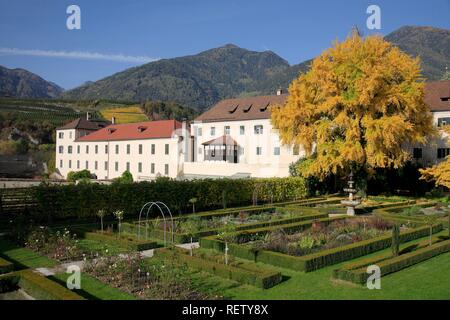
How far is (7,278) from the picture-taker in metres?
11.8

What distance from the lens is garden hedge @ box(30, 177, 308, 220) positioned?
2378 cm

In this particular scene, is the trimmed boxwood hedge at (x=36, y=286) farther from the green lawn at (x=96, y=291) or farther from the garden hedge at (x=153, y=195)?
the garden hedge at (x=153, y=195)

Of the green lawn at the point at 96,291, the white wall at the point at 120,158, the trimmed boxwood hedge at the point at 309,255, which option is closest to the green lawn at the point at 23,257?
the green lawn at the point at 96,291

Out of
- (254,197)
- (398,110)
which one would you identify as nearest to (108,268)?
(254,197)

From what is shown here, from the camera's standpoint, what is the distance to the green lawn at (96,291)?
11133mm

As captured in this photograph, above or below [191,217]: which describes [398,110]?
above

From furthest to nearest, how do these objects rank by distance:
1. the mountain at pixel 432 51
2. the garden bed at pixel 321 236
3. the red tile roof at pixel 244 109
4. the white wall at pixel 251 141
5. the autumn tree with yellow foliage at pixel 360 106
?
the mountain at pixel 432 51 → the red tile roof at pixel 244 109 → the white wall at pixel 251 141 → the autumn tree with yellow foliage at pixel 360 106 → the garden bed at pixel 321 236

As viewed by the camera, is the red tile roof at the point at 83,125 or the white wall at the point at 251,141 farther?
the red tile roof at the point at 83,125

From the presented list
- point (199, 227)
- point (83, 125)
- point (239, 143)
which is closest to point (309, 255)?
point (199, 227)

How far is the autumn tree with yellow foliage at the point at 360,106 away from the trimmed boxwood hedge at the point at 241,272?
63.5ft

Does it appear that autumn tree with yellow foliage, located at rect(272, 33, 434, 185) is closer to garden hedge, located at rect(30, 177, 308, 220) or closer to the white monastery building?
garden hedge, located at rect(30, 177, 308, 220)

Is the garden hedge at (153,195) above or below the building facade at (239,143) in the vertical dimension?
below
